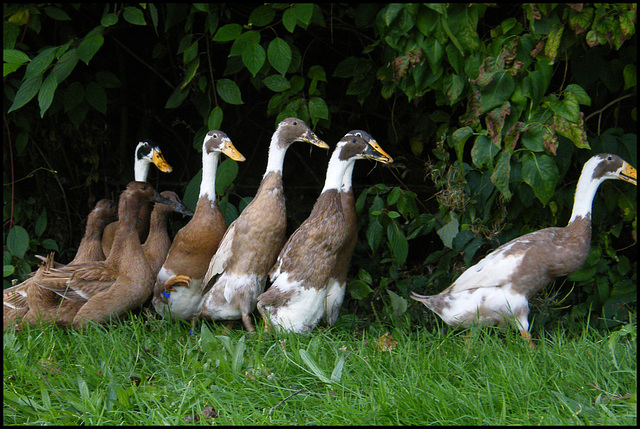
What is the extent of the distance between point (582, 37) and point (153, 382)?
8.84 feet

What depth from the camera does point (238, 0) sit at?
4.23 meters

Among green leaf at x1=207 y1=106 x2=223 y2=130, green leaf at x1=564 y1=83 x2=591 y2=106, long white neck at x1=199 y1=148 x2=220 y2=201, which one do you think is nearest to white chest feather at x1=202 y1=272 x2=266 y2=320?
long white neck at x1=199 y1=148 x2=220 y2=201

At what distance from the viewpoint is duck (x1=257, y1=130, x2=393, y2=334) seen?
348 cm

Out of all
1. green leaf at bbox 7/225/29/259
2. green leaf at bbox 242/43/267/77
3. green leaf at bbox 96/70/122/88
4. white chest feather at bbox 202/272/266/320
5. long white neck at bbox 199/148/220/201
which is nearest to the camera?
green leaf at bbox 242/43/267/77

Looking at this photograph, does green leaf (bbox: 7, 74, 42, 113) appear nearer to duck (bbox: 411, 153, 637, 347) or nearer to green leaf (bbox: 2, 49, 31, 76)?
green leaf (bbox: 2, 49, 31, 76)

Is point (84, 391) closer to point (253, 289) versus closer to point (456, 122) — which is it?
point (253, 289)

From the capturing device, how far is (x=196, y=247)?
3895mm

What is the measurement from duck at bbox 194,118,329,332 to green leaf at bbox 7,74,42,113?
4.15 ft

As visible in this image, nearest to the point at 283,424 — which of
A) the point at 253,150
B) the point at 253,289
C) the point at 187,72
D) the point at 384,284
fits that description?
the point at 253,289

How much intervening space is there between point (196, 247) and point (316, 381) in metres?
1.41

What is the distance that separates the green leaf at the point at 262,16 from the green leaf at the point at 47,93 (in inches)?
43.3

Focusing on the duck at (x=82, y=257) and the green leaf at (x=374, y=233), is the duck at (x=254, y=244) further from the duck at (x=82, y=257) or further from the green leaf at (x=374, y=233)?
the duck at (x=82, y=257)

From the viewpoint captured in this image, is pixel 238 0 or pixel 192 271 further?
pixel 238 0

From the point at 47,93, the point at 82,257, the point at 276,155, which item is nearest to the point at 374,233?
the point at 276,155
